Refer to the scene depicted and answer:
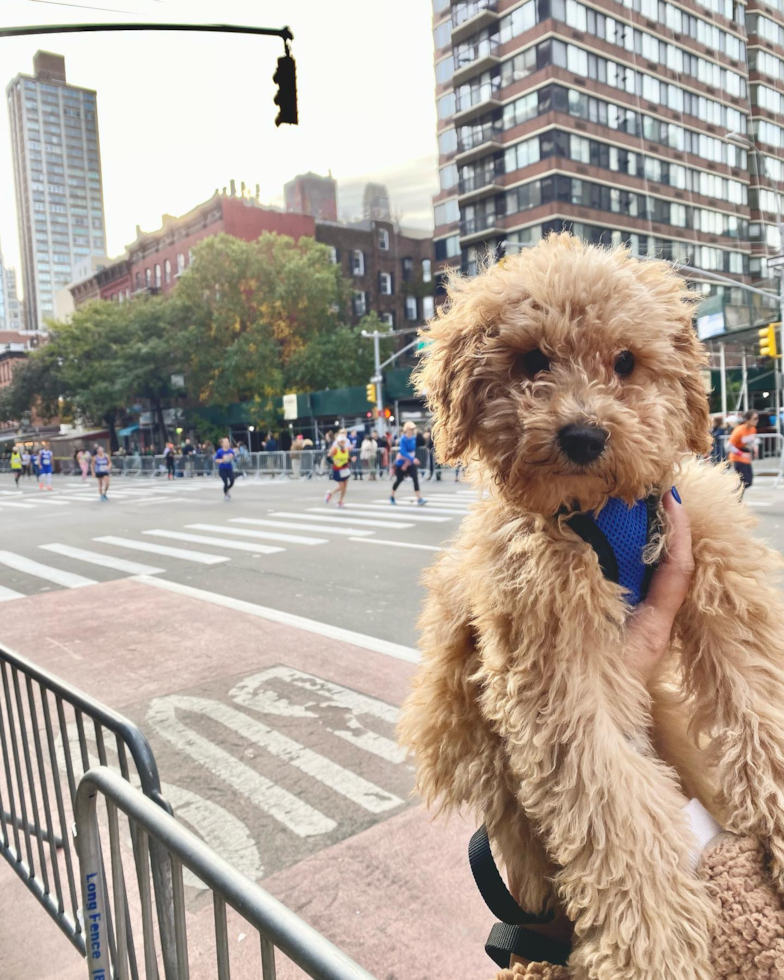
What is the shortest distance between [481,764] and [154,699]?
14.3 feet

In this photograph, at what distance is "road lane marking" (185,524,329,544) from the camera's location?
12062 mm

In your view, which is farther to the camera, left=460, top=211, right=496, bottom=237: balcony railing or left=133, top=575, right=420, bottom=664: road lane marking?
left=460, top=211, right=496, bottom=237: balcony railing

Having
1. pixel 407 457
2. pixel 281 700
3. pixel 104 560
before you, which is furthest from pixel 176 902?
pixel 407 457

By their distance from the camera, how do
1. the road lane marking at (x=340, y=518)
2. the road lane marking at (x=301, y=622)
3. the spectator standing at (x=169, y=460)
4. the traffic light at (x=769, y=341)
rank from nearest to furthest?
the road lane marking at (x=301, y=622)
the road lane marking at (x=340, y=518)
the traffic light at (x=769, y=341)
the spectator standing at (x=169, y=460)

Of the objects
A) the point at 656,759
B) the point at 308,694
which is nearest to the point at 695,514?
the point at 656,759

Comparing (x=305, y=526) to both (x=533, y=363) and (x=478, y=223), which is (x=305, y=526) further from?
(x=478, y=223)

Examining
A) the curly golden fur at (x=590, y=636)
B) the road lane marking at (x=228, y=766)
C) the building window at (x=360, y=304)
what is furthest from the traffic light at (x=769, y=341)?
the building window at (x=360, y=304)

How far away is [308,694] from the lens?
4.99 meters

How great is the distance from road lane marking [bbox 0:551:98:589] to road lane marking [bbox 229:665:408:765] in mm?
5097

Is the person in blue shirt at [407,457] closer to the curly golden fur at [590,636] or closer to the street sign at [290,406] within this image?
the curly golden fur at [590,636]

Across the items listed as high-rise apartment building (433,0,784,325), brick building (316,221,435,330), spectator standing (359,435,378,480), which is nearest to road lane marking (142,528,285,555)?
spectator standing (359,435,378,480)

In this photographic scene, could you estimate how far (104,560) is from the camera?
1129 cm

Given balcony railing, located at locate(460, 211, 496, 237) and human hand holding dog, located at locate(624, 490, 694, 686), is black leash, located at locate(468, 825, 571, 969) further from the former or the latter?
balcony railing, located at locate(460, 211, 496, 237)

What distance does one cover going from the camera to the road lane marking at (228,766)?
11.2 feet
